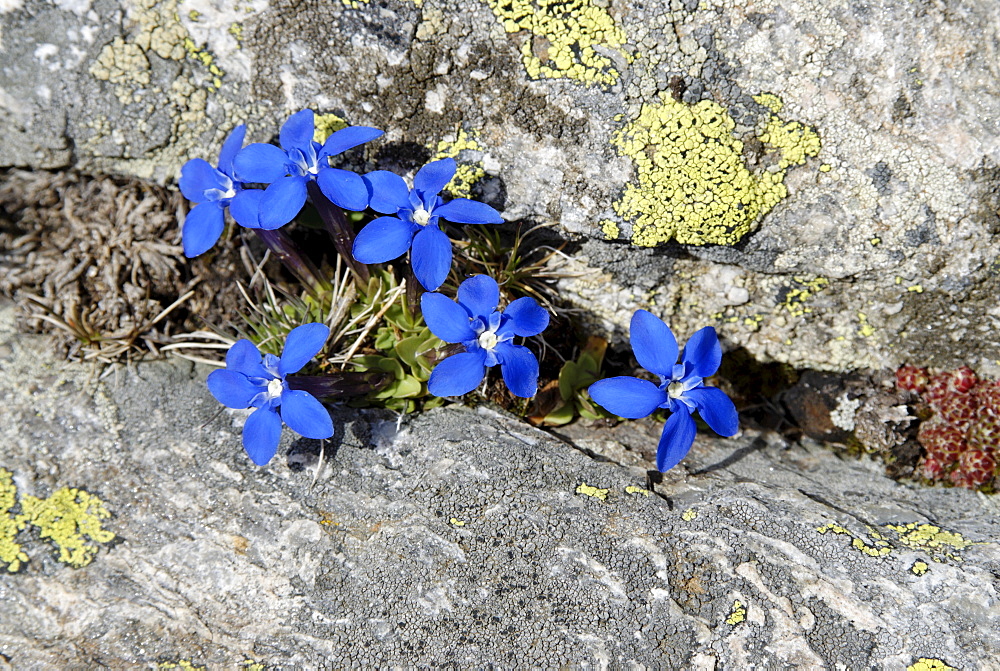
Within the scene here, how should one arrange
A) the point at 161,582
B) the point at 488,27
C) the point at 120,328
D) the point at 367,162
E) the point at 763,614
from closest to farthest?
the point at 763,614, the point at 161,582, the point at 488,27, the point at 367,162, the point at 120,328

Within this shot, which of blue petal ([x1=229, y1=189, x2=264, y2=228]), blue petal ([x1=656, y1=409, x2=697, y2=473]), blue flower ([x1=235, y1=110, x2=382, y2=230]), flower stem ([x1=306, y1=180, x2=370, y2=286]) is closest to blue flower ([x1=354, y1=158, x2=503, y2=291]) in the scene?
blue flower ([x1=235, y1=110, x2=382, y2=230])

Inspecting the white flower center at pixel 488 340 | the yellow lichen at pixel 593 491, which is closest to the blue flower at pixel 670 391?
the yellow lichen at pixel 593 491

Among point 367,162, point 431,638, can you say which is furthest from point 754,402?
point 367,162

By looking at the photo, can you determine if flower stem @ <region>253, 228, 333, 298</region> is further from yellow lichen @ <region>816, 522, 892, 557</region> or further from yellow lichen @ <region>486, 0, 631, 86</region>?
yellow lichen @ <region>816, 522, 892, 557</region>

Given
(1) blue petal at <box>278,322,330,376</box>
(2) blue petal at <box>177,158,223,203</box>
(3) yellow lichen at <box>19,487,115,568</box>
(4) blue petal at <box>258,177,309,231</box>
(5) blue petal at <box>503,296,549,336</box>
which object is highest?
(4) blue petal at <box>258,177,309,231</box>

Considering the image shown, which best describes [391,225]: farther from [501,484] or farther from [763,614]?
[763,614]

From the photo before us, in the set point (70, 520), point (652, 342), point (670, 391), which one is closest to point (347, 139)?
point (652, 342)
